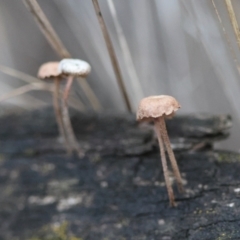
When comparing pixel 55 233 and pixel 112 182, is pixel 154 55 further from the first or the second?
pixel 55 233

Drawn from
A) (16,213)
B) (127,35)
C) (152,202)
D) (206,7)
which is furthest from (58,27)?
(152,202)

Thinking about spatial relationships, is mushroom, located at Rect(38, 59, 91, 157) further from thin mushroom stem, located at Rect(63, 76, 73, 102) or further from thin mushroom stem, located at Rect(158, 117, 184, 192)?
thin mushroom stem, located at Rect(158, 117, 184, 192)

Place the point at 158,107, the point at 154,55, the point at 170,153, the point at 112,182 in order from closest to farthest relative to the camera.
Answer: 1. the point at 158,107
2. the point at 170,153
3. the point at 112,182
4. the point at 154,55

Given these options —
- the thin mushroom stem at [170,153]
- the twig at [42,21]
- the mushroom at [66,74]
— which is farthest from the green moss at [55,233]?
the twig at [42,21]

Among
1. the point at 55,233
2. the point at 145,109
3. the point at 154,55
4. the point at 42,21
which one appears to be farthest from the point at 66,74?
the point at 154,55

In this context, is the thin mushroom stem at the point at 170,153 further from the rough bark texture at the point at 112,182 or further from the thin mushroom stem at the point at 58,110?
the thin mushroom stem at the point at 58,110

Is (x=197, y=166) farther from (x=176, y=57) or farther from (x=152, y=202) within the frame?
(x=176, y=57)

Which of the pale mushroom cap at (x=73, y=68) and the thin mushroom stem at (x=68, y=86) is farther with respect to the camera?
the thin mushroom stem at (x=68, y=86)
